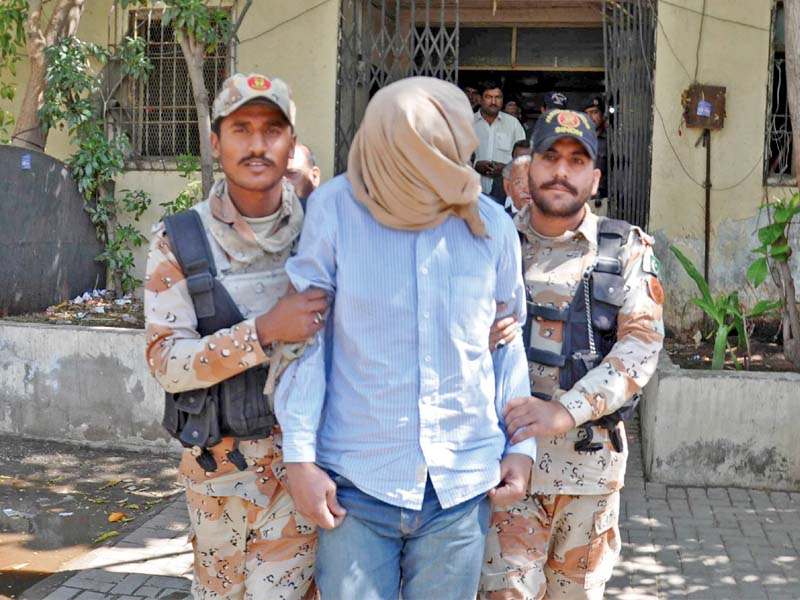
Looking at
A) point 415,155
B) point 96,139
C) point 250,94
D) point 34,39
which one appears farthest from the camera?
point 96,139

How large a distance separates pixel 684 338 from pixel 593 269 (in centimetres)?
475

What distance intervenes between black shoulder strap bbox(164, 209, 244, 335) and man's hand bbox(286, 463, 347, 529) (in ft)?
1.60

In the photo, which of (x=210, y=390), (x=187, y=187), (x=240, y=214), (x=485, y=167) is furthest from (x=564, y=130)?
(x=187, y=187)

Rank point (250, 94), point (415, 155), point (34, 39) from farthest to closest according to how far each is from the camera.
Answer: point (34, 39) → point (250, 94) → point (415, 155)

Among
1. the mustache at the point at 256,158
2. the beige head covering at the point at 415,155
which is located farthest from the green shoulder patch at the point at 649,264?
the mustache at the point at 256,158

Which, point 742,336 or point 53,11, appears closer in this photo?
point 742,336

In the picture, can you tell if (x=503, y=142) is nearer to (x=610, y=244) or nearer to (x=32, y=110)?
(x=32, y=110)

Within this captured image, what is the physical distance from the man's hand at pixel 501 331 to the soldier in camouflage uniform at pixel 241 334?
0.52 metres

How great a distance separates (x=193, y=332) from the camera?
2438 millimetres

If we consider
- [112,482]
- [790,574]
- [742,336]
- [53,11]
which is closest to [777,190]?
[742,336]

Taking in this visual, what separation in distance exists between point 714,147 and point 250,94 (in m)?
5.72

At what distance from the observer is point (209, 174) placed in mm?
6312

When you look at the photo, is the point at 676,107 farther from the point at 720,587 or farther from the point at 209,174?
the point at 720,587

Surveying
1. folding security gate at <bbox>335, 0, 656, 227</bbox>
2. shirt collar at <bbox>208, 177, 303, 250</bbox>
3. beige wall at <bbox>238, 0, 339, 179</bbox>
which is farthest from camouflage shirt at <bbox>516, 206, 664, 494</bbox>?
beige wall at <bbox>238, 0, 339, 179</bbox>
